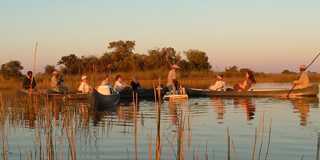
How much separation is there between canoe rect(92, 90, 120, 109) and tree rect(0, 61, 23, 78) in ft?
75.1

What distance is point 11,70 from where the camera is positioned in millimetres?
44312

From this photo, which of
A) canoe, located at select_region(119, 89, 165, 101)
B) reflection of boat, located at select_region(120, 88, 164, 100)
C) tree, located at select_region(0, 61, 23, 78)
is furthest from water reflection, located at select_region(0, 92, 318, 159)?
tree, located at select_region(0, 61, 23, 78)

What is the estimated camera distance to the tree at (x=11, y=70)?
42.5m

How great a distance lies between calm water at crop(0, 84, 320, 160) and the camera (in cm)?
706

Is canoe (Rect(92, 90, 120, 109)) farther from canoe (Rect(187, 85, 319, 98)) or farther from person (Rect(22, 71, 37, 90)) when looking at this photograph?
canoe (Rect(187, 85, 319, 98))

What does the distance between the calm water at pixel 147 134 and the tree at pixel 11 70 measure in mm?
28116

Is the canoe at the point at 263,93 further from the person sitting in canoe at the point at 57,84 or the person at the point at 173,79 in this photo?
the person sitting in canoe at the point at 57,84

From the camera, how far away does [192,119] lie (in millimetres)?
14242

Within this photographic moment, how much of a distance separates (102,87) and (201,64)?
39030mm

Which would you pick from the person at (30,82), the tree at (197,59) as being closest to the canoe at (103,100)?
the person at (30,82)

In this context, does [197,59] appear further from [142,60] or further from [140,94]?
[140,94]

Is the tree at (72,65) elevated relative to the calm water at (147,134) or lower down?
elevated

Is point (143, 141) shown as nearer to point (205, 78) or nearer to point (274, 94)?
point (274, 94)

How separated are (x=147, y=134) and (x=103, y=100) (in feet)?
24.6
